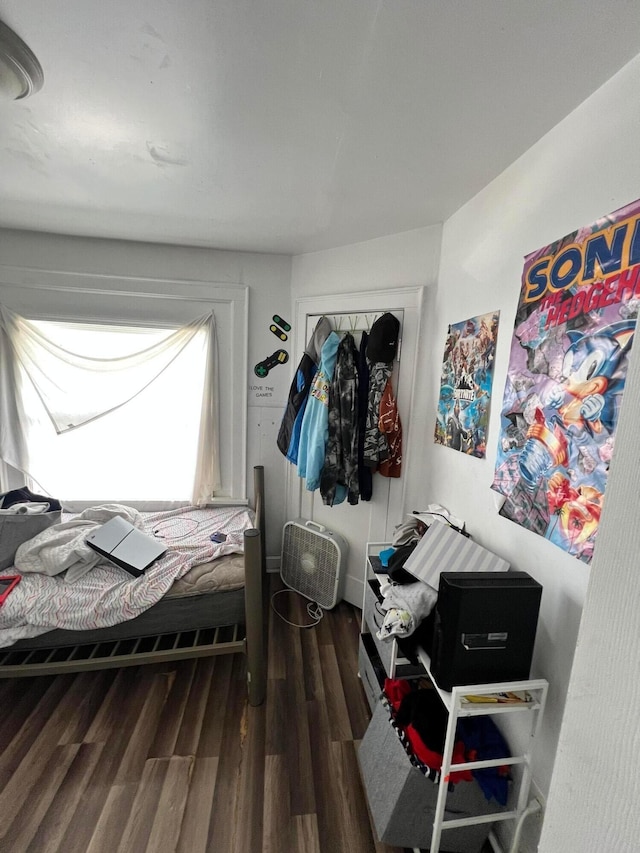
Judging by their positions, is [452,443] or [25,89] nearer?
[25,89]

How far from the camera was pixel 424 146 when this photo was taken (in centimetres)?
124

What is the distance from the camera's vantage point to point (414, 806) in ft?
3.52

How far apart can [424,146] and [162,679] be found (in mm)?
2675

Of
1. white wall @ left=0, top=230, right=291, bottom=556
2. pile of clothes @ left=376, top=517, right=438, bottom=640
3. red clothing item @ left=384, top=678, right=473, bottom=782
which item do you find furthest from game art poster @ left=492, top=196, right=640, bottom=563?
white wall @ left=0, top=230, right=291, bottom=556

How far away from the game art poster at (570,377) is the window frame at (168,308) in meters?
1.86

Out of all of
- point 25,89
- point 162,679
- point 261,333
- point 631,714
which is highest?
point 25,89

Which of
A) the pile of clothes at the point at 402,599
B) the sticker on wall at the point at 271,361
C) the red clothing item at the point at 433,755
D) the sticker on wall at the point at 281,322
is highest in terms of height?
the sticker on wall at the point at 281,322

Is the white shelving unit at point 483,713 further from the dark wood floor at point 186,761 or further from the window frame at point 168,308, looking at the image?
the window frame at point 168,308

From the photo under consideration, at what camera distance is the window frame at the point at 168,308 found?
89.2 inches

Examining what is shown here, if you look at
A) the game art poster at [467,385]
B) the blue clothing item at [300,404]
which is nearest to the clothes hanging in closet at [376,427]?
the game art poster at [467,385]

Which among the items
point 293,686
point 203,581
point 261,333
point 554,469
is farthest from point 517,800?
point 261,333

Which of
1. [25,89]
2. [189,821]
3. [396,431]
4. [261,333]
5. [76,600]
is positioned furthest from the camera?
[261,333]

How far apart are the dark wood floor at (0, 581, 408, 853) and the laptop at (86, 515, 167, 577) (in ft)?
1.95

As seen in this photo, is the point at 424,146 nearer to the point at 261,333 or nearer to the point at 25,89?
the point at 25,89
